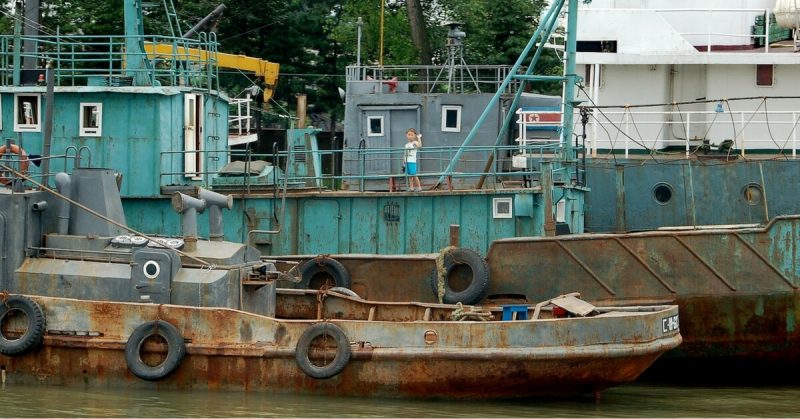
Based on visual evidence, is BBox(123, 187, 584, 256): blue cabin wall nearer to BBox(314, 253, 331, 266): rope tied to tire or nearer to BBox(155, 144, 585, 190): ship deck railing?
BBox(155, 144, 585, 190): ship deck railing

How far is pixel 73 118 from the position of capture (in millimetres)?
18453

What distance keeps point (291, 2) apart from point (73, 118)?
16.1m


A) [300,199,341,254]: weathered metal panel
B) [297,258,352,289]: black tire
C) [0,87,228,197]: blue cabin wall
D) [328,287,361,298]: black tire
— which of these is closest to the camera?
[328,287,361,298]: black tire

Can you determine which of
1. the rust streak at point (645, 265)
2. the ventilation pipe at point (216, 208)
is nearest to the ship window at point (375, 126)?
the ventilation pipe at point (216, 208)

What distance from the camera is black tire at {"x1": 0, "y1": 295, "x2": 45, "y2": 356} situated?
14992mm

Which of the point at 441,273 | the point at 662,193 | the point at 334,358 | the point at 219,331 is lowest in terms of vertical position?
the point at 334,358

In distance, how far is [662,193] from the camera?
1944 centimetres

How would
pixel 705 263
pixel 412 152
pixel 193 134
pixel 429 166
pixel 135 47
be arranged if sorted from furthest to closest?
pixel 429 166
pixel 412 152
pixel 135 47
pixel 193 134
pixel 705 263

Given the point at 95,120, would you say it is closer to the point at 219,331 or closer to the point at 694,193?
the point at 219,331

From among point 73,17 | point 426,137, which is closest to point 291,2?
point 73,17

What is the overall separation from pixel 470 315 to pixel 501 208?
3.13 meters

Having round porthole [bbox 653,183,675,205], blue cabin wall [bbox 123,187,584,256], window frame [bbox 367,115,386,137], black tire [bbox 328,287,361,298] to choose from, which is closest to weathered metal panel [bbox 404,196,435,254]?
blue cabin wall [bbox 123,187,584,256]

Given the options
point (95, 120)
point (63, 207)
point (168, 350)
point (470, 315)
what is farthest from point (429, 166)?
point (168, 350)

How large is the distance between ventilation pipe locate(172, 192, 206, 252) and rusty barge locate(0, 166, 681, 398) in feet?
0.06
